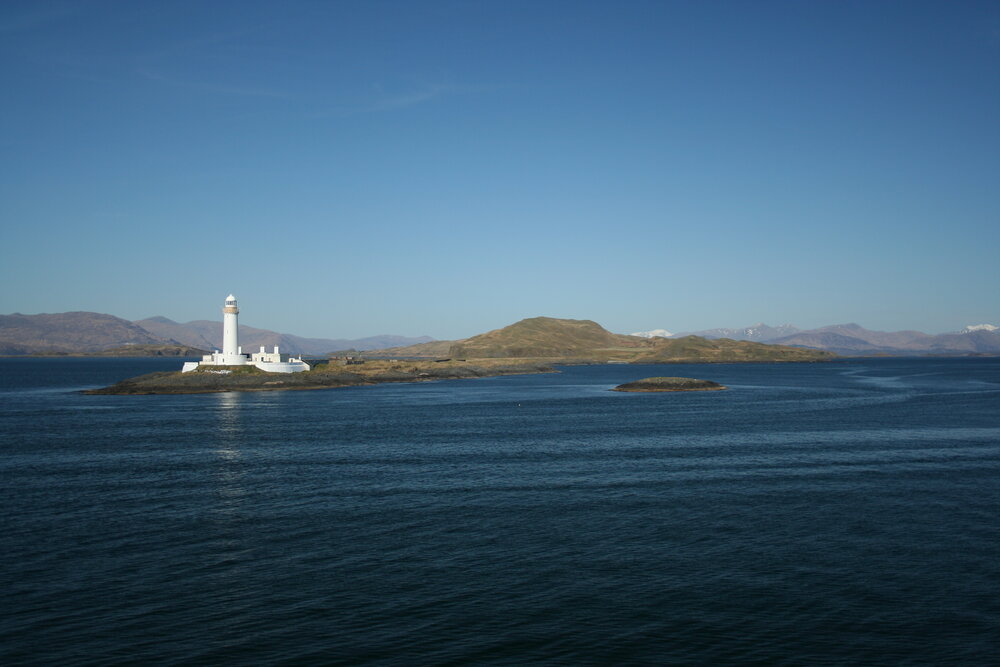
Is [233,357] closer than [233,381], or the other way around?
[233,381]

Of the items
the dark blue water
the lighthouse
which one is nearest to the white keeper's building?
the lighthouse

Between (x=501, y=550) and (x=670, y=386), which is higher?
(x=670, y=386)

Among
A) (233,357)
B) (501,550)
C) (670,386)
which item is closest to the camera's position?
(501,550)

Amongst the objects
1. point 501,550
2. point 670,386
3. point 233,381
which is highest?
point 233,381

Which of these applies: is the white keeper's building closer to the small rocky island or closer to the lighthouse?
the lighthouse

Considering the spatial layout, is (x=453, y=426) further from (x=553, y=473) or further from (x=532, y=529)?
(x=532, y=529)

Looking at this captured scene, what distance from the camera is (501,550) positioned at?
26.1m

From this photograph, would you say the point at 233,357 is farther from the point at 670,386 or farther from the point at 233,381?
the point at 670,386

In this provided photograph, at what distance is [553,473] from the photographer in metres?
42.2

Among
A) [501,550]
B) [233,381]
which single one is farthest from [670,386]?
[501,550]

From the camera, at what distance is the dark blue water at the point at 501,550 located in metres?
18.5

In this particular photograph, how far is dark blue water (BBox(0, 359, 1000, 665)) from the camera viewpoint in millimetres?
18469

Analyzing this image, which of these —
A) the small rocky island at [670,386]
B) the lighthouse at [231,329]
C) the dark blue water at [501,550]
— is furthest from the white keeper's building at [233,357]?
the dark blue water at [501,550]

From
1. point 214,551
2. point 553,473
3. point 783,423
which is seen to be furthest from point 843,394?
point 214,551
